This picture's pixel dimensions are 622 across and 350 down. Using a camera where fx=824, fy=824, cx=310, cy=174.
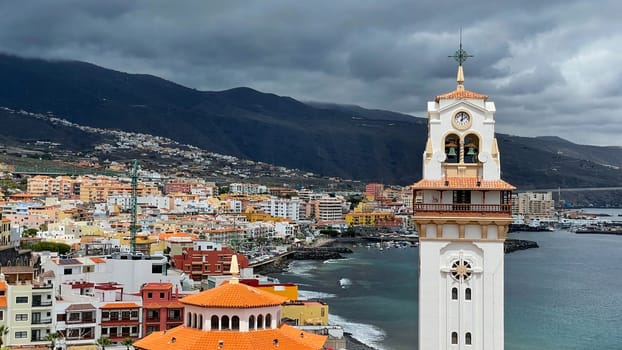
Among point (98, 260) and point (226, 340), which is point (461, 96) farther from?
point (98, 260)

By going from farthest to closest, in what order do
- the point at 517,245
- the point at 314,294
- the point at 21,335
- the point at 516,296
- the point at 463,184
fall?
the point at 517,245 → the point at 516,296 → the point at 314,294 → the point at 21,335 → the point at 463,184

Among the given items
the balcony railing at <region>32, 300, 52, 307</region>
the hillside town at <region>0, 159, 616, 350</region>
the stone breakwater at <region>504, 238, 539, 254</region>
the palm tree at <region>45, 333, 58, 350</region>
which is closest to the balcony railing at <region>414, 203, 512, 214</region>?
the hillside town at <region>0, 159, 616, 350</region>

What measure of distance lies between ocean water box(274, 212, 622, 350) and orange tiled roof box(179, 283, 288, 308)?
29.3 metres

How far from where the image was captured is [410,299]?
71.2 meters

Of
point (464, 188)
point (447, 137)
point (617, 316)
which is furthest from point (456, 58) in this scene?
point (617, 316)

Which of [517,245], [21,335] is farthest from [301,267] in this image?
[21,335]

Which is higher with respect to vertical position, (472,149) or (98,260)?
(472,149)

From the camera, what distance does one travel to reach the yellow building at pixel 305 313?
1702 inches

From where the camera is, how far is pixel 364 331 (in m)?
54.7

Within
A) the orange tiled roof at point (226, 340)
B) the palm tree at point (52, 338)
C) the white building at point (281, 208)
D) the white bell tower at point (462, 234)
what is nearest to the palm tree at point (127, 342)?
the palm tree at point (52, 338)

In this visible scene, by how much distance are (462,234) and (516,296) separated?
202 ft

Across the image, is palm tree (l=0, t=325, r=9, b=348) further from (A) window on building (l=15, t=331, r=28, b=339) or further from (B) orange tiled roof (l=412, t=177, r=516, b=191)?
(B) orange tiled roof (l=412, t=177, r=516, b=191)

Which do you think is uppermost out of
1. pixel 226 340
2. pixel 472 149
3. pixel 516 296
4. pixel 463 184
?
pixel 472 149

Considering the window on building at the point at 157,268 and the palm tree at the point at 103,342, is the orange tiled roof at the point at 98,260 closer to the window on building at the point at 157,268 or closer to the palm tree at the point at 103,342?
the window on building at the point at 157,268
